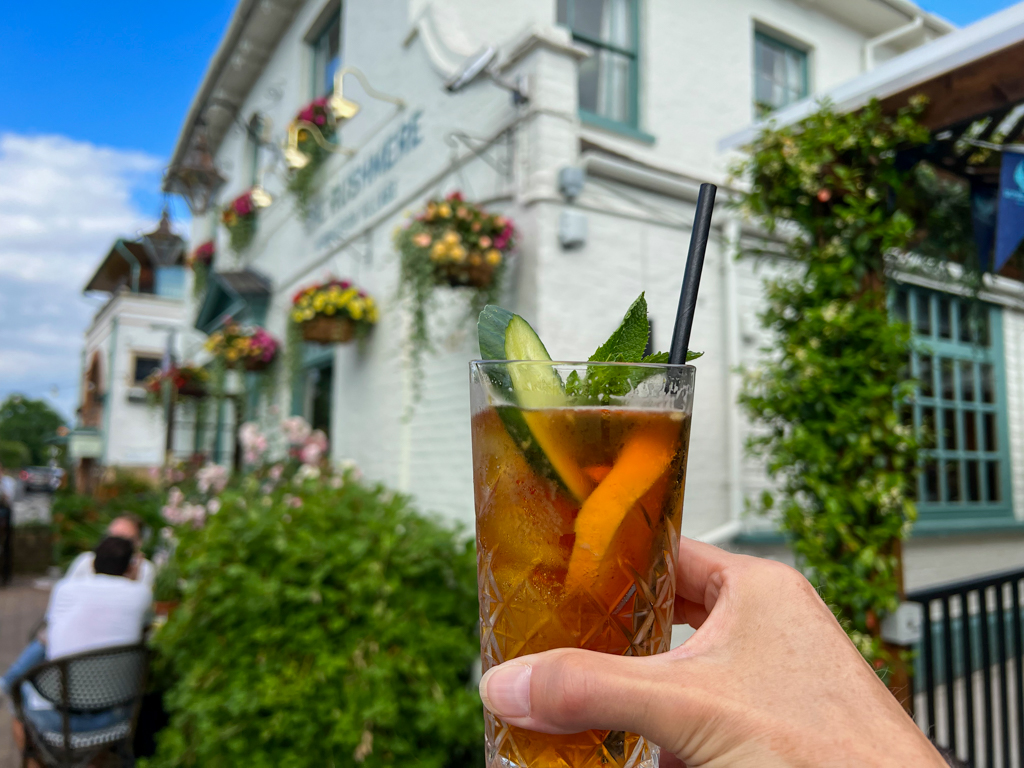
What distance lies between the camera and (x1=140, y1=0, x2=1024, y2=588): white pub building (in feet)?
13.8

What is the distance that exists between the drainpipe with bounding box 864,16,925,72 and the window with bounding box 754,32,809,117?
862 mm

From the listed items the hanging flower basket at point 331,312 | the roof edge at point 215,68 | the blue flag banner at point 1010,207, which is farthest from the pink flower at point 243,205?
the blue flag banner at point 1010,207

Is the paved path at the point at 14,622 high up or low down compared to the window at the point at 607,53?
down

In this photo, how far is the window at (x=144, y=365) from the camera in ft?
58.8

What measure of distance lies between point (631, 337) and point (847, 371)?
2.71 m

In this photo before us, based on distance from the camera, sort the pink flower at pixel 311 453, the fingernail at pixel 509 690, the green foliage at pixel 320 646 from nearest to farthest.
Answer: the fingernail at pixel 509 690
the green foliage at pixel 320 646
the pink flower at pixel 311 453

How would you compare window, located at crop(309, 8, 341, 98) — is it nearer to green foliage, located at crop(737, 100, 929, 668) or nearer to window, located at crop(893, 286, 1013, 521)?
green foliage, located at crop(737, 100, 929, 668)

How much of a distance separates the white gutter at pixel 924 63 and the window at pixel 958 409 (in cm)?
311

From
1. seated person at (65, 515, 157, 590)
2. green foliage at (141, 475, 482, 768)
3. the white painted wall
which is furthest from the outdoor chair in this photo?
the white painted wall

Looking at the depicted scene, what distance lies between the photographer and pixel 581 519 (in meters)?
0.81

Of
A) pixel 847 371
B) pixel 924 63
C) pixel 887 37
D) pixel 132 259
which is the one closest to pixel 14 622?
pixel 847 371

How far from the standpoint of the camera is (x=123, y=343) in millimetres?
17875

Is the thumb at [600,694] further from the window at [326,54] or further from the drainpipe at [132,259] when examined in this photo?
the drainpipe at [132,259]

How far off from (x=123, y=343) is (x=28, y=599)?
34.8 feet
